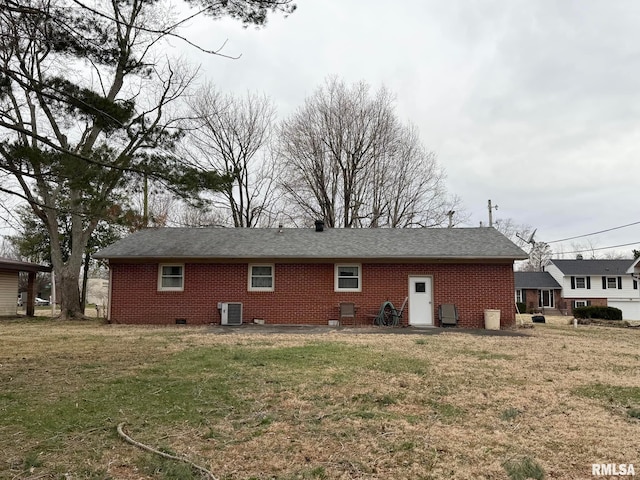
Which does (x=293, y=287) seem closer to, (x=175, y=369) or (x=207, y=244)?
(x=207, y=244)

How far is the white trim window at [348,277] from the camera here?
54.0 ft

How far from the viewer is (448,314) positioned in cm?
1584

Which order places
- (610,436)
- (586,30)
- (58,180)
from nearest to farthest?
(610,436), (58,180), (586,30)

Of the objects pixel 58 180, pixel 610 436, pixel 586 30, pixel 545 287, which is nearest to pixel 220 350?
pixel 58 180

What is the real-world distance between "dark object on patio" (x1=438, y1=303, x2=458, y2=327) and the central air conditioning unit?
6.81 meters

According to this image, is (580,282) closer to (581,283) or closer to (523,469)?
(581,283)

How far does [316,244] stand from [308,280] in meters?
1.46

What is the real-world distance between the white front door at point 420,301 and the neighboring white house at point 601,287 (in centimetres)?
2971

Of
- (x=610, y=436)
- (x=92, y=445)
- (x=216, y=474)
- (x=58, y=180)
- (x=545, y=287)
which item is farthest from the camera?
(x=545, y=287)

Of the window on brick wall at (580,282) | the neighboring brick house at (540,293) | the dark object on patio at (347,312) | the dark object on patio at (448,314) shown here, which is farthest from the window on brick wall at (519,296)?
the dark object on patio at (347,312)

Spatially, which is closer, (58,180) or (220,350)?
(58,180)

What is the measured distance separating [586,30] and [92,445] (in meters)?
12.0

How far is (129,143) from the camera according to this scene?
394 inches

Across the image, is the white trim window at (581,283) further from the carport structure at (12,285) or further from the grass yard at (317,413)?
the carport structure at (12,285)
